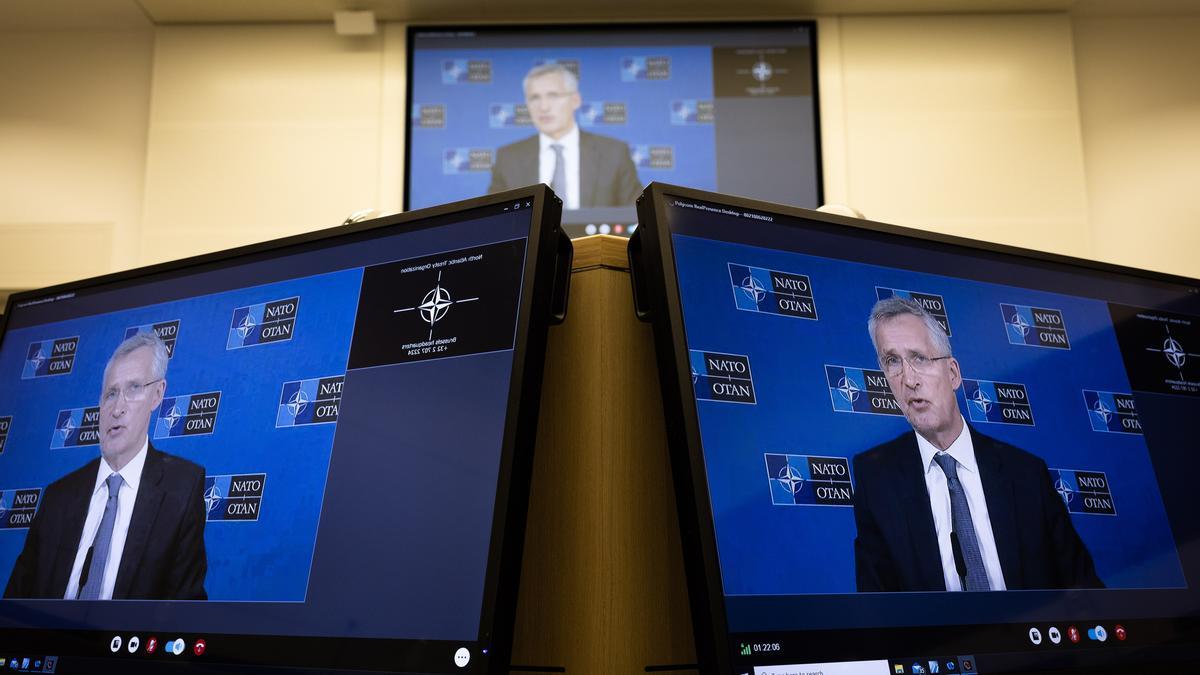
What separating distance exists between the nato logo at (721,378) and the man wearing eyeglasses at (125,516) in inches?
17.5

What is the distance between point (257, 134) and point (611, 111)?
4.66 feet

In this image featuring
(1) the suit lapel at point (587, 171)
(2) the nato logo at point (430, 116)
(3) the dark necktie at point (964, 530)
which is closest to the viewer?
(3) the dark necktie at point (964, 530)

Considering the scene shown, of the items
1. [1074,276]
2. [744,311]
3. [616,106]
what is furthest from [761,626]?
[616,106]

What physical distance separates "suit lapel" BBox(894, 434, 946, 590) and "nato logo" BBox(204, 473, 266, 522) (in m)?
0.54

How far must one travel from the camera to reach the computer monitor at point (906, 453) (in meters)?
0.76

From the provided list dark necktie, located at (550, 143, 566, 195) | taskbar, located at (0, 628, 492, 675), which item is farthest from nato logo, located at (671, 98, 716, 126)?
taskbar, located at (0, 628, 492, 675)

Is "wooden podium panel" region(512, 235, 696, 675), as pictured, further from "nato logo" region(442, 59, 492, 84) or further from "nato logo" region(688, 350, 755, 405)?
"nato logo" region(442, 59, 492, 84)

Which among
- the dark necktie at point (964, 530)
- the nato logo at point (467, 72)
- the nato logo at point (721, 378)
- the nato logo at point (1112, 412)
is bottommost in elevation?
the dark necktie at point (964, 530)

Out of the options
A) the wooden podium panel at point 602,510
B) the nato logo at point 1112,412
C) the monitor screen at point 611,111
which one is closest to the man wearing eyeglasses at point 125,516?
the wooden podium panel at point 602,510

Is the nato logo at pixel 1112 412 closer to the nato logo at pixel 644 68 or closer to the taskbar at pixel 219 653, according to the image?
the taskbar at pixel 219 653

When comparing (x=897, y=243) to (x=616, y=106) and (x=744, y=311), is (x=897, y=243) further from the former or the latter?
(x=616, y=106)

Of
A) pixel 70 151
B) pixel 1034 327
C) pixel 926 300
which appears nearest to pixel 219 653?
pixel 926 300

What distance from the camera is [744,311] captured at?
0.84 metres

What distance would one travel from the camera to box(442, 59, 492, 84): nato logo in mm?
4008
